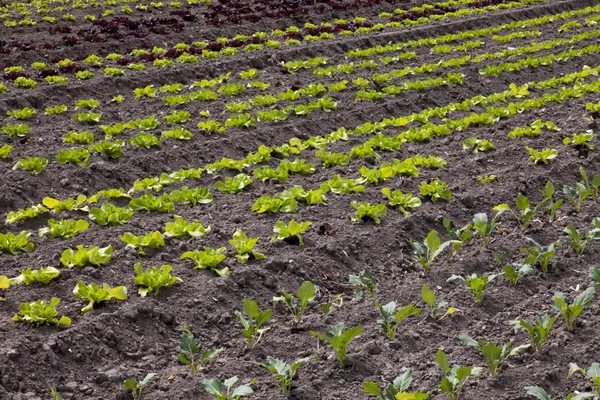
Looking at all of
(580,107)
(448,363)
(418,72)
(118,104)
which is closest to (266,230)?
(448,363)

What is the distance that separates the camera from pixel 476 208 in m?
6.77

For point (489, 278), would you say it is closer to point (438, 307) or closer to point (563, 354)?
point (438, 307)

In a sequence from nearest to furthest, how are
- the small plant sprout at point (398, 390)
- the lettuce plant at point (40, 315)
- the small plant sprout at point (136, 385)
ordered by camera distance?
the small plant sprout at point (398, 390)
the small plant sprout at point (136, 385)
the lettuce plant at point (40, 315)

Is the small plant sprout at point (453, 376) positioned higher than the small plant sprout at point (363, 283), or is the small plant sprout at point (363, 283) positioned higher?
the small plant sprout at point (453, 376)

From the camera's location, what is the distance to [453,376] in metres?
3.95

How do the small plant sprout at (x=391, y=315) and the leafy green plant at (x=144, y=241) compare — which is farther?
the leafy green plant at (x=144, y=241)

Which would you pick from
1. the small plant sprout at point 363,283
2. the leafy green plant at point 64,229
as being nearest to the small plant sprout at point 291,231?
the small plant sprout at point 363,283

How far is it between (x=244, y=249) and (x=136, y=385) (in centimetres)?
178

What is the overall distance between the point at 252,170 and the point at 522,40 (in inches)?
402

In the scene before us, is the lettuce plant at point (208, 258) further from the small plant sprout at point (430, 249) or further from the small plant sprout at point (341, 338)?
the small plant sprout at point (430, 249)

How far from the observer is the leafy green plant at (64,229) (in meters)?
6.04

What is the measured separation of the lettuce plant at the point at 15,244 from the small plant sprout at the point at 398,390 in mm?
3363

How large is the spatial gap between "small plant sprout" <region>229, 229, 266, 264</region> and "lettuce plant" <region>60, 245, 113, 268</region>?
3.31 feet

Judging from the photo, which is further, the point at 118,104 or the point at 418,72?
the point at 418,72
